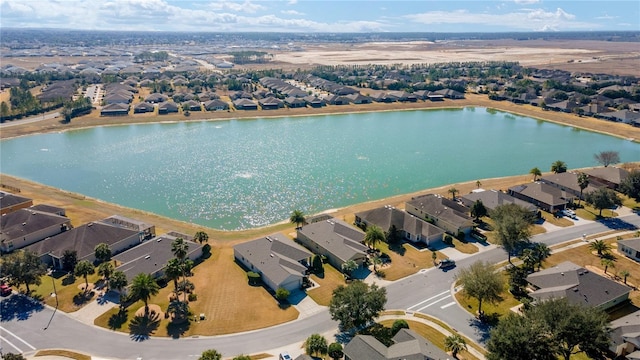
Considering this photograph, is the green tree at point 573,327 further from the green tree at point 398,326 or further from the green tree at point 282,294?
the green tree at point 282,294

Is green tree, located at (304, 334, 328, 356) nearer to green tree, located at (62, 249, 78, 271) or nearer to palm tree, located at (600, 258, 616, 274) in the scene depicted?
green tree, located at (62, 249, 78, 271)

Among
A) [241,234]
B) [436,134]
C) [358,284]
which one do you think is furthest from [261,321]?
[436,134]

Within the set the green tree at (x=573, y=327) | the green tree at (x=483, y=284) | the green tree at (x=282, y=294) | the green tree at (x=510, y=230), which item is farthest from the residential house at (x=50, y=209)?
the green tree at (x=573, y=327)

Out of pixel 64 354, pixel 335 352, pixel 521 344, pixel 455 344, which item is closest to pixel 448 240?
pixel 455 344

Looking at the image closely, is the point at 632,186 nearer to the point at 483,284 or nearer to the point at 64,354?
the point at 483,284

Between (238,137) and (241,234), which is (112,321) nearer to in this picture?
(241,234)

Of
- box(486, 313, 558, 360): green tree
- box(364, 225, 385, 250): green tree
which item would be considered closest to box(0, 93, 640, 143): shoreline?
box(364, 225, 385, 250): green tree
